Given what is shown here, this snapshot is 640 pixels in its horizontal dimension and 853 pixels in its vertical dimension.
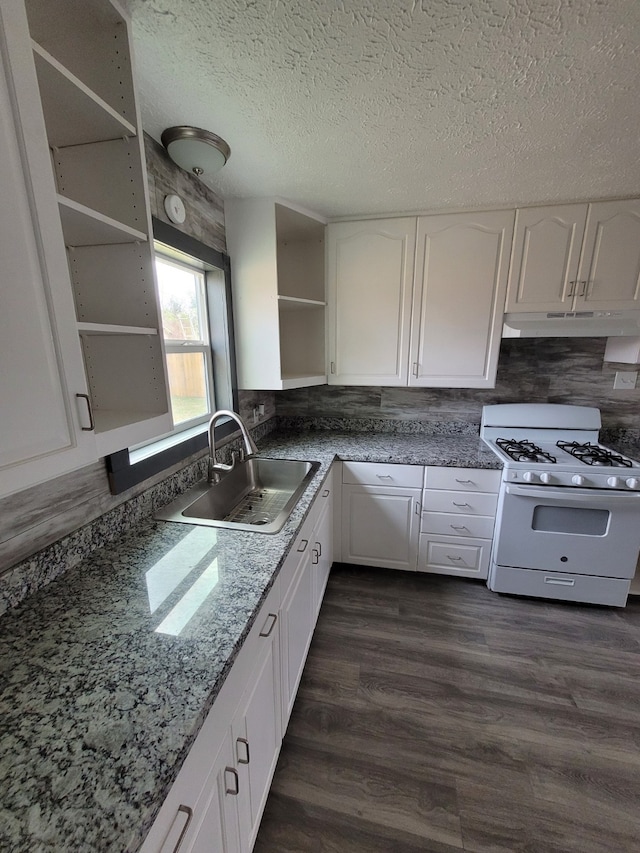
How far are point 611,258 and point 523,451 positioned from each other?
3.80ft

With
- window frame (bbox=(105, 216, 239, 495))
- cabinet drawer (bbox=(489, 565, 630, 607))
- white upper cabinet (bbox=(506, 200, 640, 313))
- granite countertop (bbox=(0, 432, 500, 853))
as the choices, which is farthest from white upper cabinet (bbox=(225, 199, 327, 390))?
cabinet drawer (bbox=(489, 565, 630, 607))

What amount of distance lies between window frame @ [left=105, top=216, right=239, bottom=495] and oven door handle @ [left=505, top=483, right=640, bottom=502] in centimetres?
168

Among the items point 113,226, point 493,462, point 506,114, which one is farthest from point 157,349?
point 493,462

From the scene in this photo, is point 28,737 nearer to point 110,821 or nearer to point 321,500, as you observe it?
point 110,821

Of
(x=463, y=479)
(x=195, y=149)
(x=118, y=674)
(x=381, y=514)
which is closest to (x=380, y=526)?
(x=381, y=514)

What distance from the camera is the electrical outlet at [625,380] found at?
7.15 feet

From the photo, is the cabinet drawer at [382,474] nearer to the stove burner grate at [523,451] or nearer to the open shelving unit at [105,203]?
the stove burner grate at [523,451]

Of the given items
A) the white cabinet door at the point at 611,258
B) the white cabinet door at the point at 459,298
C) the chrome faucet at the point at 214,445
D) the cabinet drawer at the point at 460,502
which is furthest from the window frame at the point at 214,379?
the white cabinet door at the point at 611,258

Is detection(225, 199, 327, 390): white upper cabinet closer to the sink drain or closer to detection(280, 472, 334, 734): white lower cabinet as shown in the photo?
→ the sink drain

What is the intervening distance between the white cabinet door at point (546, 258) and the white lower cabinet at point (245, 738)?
1800mm

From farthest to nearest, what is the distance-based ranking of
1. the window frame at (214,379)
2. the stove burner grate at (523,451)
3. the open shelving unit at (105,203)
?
the stove burner grate at (523,451) → the window frame at (214,379) → the open shelving unit at (105,203)

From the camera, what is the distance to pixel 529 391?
2.32 m

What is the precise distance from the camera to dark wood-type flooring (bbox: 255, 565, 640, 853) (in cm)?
108

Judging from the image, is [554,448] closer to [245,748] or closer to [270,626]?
[270,626]
